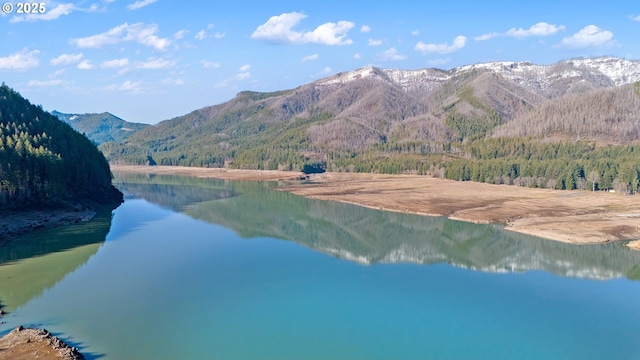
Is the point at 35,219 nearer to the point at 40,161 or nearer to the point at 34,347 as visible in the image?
A: the point at 40,161

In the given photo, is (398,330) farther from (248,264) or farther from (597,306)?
(248,264)

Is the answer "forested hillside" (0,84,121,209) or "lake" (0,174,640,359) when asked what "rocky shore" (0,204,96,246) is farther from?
"forested hillside" (0,84,121,209)

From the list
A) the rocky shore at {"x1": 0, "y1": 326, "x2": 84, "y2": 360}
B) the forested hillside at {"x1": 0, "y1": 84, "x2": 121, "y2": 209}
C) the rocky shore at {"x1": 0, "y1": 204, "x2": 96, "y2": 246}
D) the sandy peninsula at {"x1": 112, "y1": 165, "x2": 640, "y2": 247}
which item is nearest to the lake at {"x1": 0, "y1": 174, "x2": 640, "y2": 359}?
the rocky shore at {"x1": 0, "y1": 326, "x2": 84, "y2": 360}

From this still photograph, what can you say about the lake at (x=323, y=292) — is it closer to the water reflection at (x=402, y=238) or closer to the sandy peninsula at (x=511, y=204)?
the water reflection at (x=402, y=238)

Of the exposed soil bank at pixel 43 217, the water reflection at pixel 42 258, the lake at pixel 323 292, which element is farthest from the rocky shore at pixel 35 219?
the lake at pixel 323 292

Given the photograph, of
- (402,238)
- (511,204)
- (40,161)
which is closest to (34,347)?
(402,238)
